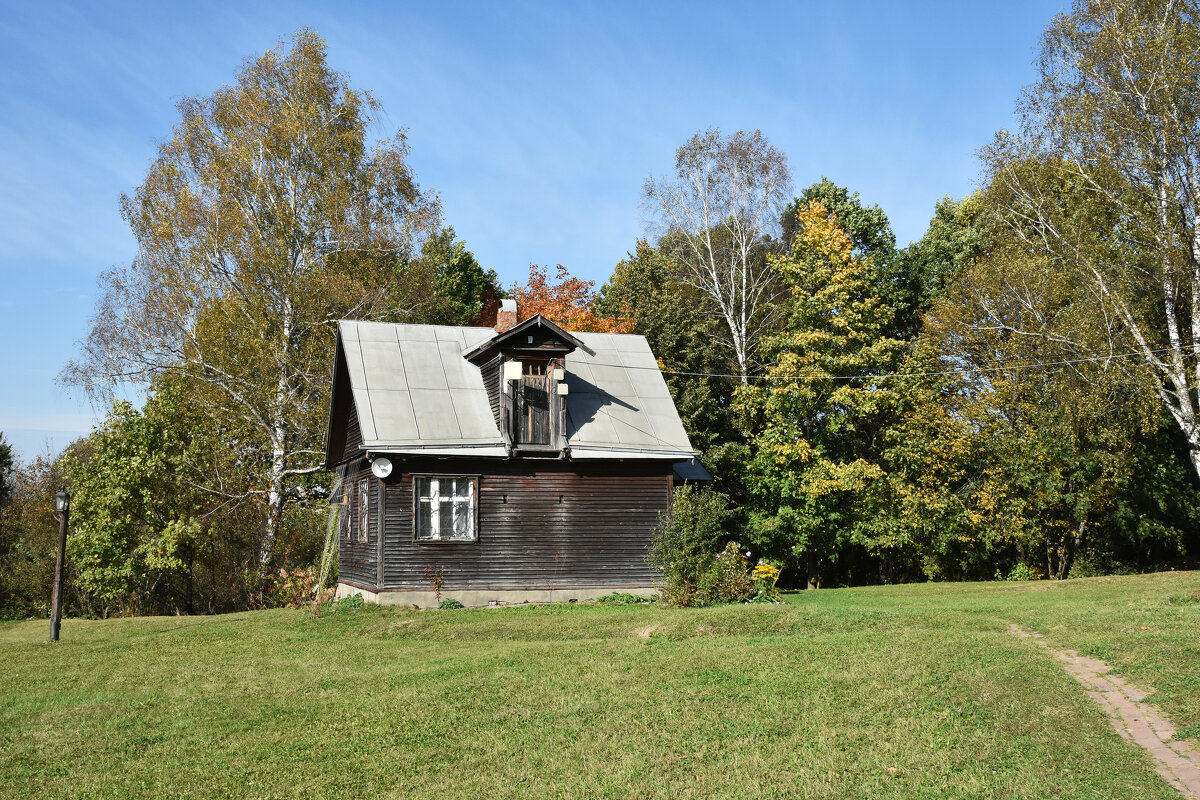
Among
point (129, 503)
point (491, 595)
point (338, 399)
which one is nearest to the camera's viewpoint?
point (491, 595)

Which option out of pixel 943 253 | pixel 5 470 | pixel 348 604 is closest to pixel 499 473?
pixel 348 604

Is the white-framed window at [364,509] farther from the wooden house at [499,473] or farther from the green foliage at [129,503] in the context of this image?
the green foliage at [129,503]

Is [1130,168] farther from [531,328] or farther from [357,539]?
[357,539]

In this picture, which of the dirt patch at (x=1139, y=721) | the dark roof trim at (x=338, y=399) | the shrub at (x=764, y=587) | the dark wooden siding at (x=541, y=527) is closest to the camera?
the dirt patch at (x=1139, y=721)

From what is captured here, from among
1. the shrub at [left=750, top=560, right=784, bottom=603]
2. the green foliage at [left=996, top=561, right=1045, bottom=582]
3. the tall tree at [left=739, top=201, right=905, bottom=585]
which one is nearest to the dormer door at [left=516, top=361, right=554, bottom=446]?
the shrub at [left=750, top=560, right=784, bottom=603]

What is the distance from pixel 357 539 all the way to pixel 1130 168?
73.5ft

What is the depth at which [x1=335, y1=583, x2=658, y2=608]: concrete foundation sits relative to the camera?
71.4 feet

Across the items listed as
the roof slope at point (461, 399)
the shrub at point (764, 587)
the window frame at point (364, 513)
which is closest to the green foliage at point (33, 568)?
the window frame at point (364, 513)

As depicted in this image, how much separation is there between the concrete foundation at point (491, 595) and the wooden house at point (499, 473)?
3 centimetres

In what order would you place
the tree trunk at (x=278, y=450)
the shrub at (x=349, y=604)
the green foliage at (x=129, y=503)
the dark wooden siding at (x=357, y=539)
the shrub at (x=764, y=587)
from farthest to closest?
the tree trunk at (x=278, y=450), the green foliage at (x=129, y=503), the dark wooden siding at (x=357, y=539), the shrub at (x=349, y=604), the shrub at (x=764, y=587)

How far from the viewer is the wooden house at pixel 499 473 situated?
873 inches

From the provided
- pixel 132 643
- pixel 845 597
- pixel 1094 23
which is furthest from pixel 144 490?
pixel 1094 23

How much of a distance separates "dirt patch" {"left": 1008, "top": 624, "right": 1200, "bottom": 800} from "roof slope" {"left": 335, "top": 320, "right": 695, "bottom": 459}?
12.8 m

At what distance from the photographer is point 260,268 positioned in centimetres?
2998
